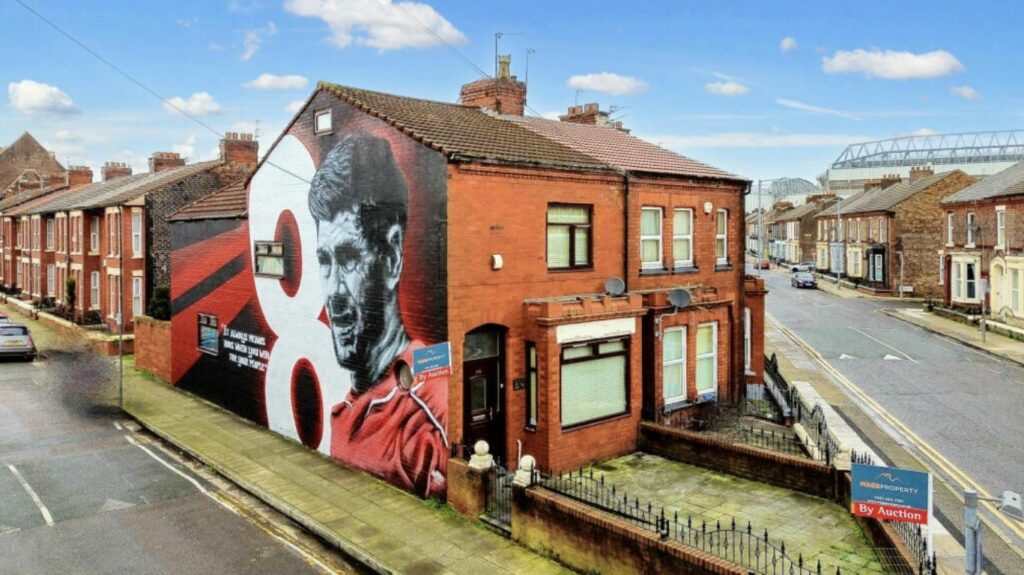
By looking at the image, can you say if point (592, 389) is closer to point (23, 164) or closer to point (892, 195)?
point (892, 195)

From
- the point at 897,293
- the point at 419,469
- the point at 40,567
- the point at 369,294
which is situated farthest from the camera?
the point at 897,293

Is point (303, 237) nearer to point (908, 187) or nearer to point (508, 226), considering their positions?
point (508, 226)

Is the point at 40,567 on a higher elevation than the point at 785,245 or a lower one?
lower

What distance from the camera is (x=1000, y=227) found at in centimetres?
4047

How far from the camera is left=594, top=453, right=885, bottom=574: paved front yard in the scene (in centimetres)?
1086

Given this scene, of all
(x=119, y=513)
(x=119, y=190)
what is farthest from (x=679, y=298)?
(x=119, y=190)

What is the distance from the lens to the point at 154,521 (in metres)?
13.3

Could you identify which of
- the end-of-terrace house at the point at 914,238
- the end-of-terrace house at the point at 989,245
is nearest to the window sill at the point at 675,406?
the end-of-terrace house at the point at 989,245

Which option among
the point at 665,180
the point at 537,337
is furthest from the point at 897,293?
the point at 537,337

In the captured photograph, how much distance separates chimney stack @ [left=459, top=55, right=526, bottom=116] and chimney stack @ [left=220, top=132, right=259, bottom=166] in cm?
1742

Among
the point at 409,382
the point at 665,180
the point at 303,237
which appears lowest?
the point at 409,382

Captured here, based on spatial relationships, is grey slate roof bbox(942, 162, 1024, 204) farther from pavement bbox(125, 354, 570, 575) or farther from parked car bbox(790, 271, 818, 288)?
pavement bbox(125, 354, 570, 575)

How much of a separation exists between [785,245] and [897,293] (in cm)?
4665

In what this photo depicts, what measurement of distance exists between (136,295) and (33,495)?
21.2 m
